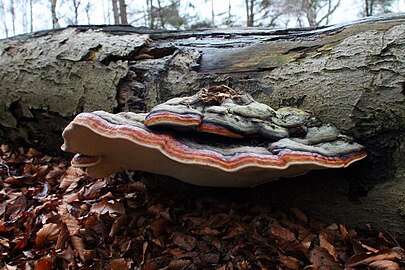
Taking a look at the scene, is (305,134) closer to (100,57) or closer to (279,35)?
(279,35)

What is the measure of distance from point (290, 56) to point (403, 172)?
1013mm

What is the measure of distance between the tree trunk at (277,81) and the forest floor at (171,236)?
0.20 meters

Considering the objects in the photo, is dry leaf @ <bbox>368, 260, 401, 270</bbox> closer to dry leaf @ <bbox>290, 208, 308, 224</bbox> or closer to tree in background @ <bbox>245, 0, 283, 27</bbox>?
dry leaf @ <bbox>290, 208, 308, 224</bbox>

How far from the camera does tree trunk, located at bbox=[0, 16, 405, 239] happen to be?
2121mm

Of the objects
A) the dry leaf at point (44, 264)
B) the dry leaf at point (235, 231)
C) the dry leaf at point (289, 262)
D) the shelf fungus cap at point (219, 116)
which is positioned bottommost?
the dry leaf at point (289, 262)

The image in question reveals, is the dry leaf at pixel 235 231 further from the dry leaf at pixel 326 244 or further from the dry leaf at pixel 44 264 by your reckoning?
the dry leaf at pixel 44 264

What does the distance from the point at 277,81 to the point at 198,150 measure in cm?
104

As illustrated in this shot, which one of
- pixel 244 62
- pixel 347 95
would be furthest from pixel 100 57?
pixel 347 95

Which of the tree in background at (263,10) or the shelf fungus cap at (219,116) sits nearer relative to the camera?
the shelf fungus cap at (219,116)

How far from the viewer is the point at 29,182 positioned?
3.39 meters

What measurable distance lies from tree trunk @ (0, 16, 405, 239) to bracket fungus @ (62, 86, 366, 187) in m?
0.26

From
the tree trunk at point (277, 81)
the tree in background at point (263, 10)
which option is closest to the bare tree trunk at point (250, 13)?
the tree in background at point (263, 10)

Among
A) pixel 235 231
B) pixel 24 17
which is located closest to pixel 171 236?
pixel 235 231

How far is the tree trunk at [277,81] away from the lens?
2121 millimetres
